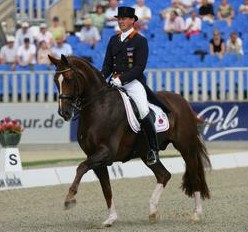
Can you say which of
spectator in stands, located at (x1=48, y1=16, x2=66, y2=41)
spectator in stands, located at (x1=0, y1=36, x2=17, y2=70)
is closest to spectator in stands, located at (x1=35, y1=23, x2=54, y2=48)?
spectator in stands, located at (x1=48, y1=16, x2=66, y2=41)

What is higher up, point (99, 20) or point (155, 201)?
point (99, 20)

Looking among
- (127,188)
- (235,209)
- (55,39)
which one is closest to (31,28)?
(55,39)

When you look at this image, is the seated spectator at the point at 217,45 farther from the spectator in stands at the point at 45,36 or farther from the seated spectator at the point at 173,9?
the spectator in stands at the point at 45,36

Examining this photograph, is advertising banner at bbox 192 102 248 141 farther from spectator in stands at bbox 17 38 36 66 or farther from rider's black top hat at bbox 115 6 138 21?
rider's black top hat at bbox 115 6 138 21

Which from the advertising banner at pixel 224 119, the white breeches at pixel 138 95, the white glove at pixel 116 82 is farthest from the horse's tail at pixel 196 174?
the advertising banner at pixel 224 119

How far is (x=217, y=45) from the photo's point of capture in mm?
23062

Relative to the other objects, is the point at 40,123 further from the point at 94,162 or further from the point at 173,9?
the point at 94,162

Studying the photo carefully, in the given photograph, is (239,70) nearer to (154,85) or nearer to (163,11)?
(154,85)

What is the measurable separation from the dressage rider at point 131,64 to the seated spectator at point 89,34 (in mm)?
13630

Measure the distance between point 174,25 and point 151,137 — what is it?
45.9 feet

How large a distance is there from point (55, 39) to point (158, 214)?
13831 millimetres

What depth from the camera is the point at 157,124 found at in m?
10.6

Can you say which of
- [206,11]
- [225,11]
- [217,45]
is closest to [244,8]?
[225,11]

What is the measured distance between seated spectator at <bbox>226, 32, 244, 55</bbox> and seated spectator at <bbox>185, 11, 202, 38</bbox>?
1.11 metres
